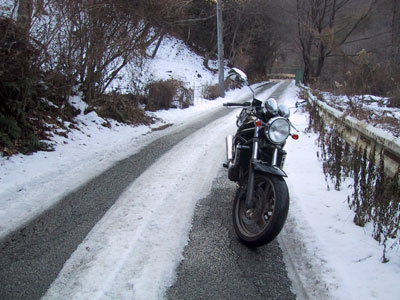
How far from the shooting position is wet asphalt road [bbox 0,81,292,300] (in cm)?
245

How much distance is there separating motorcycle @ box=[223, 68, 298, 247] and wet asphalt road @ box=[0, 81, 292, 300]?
0.23 meters

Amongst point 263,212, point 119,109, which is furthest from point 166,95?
point 263,212

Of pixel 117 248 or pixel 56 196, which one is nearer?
pixel 117 248

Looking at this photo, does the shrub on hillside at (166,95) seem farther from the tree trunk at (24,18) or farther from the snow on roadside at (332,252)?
the snow on roadside at (332,252)

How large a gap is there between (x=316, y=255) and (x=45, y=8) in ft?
22.7

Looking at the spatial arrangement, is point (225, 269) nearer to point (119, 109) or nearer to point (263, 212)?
point (263, 212)

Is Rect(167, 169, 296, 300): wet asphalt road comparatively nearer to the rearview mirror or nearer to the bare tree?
the rearview mirror

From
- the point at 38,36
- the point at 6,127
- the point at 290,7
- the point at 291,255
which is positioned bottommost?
the point at 291,255

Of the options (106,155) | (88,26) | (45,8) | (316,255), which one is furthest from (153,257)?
(88,26)

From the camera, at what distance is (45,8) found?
21.9 feet

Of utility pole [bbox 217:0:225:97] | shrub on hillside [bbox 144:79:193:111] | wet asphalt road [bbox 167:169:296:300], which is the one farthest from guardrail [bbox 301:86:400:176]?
utility pole [bbox 217:0:225:97]

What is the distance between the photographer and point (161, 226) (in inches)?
136

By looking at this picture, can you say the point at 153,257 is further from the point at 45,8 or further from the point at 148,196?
the point at 45,8

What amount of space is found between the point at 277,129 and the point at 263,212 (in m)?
0.85
